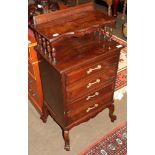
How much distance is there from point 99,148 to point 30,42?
4.40ft

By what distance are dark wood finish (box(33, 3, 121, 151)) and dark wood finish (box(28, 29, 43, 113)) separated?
0.66 feet

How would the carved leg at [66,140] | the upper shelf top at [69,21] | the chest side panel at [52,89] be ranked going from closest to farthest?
the upper shelf top at [69,21] < the chest side panel at [52,89] < the carved leg at [66,140]

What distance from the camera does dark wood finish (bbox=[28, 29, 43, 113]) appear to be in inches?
93.0

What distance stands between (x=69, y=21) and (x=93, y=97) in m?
0.78

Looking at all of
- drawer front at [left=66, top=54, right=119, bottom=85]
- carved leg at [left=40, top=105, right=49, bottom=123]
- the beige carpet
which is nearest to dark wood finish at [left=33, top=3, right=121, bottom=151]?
drawer front at [left=66, top=54, right=119, bottom=85]

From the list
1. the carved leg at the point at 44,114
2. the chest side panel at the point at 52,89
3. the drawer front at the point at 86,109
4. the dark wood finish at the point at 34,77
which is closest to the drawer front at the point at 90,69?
the chest side panel at the point at 52,89

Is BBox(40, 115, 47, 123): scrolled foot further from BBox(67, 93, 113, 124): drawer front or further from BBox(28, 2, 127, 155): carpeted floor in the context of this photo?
BBox(67, 93, 113, 124): drawer front

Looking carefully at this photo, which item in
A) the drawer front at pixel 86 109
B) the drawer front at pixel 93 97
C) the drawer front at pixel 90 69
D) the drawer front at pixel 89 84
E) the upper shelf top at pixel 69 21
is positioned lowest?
the drawer front at pixel 86 109

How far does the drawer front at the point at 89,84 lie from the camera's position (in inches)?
80.6

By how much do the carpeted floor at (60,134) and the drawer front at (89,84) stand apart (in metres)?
Answer: 0.69

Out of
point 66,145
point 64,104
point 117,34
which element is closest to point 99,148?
point 66,145

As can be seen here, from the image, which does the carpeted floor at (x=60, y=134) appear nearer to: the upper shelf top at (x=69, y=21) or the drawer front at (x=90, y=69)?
the drawer front at (x=90, y=69)
